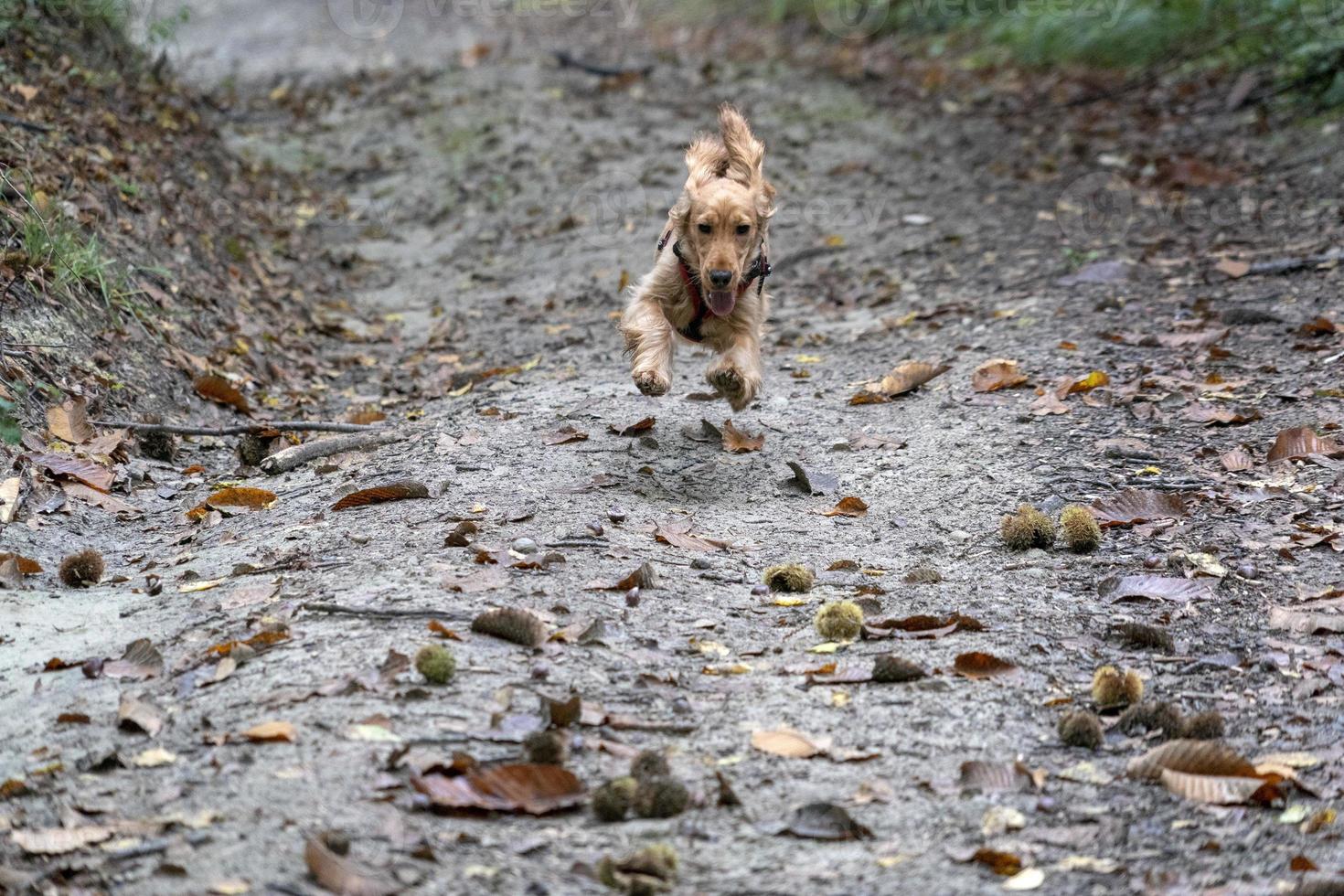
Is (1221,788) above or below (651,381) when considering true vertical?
below

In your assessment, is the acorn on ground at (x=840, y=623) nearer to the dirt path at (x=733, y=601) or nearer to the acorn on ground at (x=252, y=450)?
the dirt path at (x=733, y=601)

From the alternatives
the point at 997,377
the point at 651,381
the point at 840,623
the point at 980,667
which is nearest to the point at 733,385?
the point at 651,381

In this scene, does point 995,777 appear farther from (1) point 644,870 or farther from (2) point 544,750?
(2) point 544,750

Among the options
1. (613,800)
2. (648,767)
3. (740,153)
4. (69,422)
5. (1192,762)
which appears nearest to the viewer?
(613,800)

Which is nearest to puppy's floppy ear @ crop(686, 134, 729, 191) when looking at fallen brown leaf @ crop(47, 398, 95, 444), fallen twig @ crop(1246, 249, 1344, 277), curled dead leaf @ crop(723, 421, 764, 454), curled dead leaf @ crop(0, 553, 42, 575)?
curled dead leaf @ crop(723, 421, 764, 454)

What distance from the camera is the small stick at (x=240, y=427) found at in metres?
5.30

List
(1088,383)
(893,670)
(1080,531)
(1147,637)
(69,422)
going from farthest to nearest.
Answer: (1088,383), (69,422), (1080,531), (1147,637), (893,670)

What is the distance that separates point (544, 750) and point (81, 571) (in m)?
1.88

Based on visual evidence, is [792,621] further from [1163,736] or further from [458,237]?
[458,237]

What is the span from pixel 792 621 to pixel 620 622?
1.72 ft

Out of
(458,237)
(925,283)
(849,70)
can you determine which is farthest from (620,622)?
(849,70)

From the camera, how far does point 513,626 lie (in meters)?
3.37

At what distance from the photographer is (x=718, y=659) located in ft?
11.4

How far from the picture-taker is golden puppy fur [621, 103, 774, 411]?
5340mm
